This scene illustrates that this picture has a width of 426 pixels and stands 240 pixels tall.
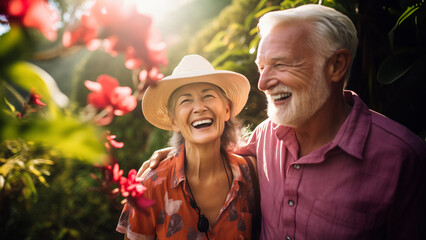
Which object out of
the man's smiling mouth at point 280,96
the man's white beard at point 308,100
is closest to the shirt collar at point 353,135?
the man's white beard at point 308,100

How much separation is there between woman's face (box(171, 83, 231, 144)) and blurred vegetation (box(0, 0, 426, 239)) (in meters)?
0.66

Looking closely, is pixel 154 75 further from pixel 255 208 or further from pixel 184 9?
pixel 184 9

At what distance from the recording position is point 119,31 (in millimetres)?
441

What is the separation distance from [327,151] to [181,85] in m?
0.94

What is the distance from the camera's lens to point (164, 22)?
592 cm

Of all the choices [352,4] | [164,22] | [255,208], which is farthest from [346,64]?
[164,22]

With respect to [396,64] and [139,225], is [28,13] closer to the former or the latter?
[139,225]

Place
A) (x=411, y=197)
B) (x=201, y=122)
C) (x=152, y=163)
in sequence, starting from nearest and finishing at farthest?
(x=411, y=197) → (x=201, y=122) → (x=152, y=163)

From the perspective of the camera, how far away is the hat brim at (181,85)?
139 centimetres

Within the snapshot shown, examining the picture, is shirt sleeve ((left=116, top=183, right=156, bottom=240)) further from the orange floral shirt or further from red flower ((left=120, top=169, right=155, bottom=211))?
red flower ((left=120, top=169, right=155, bottom=211))

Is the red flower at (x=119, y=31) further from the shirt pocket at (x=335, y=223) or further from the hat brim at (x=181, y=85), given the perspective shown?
the shirt pocket at (x=335, y=223)

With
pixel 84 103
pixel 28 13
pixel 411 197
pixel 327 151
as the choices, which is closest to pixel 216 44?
pixel 327 151

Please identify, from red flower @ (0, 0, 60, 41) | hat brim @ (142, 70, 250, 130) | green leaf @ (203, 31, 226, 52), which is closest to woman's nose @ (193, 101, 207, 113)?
hat brim @ (142, 70, 250, 130)

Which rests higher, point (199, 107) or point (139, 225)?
point (199, 107)
